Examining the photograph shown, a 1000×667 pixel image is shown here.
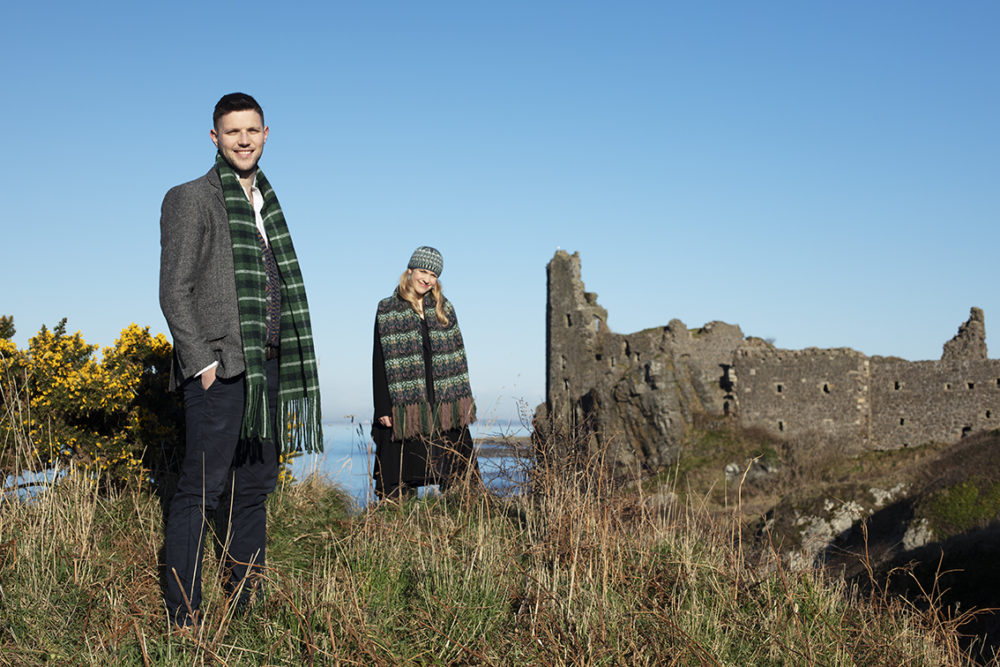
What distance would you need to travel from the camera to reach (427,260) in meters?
5.50

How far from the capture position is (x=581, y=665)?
2.73 m

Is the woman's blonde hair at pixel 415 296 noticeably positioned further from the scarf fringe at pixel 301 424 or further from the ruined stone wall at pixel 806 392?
the ruined stone wall at pixel 806 392

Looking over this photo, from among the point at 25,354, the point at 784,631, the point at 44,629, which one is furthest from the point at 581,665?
the point at 25,354

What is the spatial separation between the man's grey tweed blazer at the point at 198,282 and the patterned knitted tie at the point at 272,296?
26cm

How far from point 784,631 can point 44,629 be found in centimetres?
298

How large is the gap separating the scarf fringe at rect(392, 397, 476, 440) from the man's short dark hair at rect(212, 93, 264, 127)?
2.52 meters

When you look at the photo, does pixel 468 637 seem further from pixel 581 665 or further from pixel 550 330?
pixel 550 330

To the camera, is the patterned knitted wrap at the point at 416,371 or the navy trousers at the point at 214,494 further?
the patterned knitted wrap at the point at 416,371

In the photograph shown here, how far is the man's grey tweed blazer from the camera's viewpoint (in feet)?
10.7

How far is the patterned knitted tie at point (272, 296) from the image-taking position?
12.2 feet

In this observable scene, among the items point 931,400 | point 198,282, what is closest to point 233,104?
point 198,282

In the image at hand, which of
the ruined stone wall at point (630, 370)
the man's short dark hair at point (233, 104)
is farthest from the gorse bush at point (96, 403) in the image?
the ruined stone wall at point (630, 370)

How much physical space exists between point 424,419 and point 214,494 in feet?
7.63

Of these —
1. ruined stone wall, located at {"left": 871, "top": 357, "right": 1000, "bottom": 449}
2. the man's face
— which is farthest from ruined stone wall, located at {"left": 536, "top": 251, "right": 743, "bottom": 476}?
the man's face
